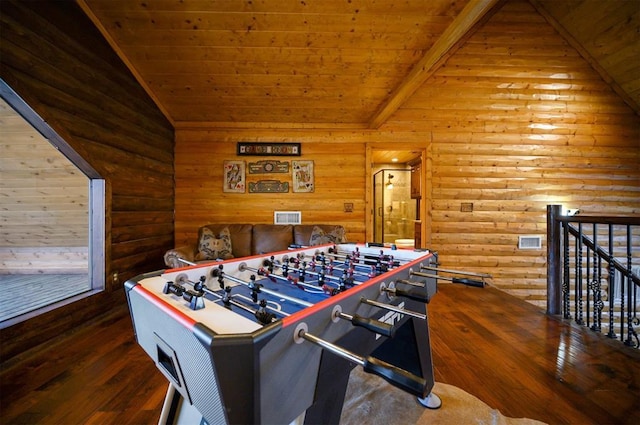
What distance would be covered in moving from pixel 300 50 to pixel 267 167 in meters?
1.69

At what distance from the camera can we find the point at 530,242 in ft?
12.6

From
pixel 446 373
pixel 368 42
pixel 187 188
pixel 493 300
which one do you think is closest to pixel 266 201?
pixel 187 188

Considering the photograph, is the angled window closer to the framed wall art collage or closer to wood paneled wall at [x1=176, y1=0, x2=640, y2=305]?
wood paneled wall at [x1=176, y1=0, x2=640, y2=305]

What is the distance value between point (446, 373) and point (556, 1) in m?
5.05

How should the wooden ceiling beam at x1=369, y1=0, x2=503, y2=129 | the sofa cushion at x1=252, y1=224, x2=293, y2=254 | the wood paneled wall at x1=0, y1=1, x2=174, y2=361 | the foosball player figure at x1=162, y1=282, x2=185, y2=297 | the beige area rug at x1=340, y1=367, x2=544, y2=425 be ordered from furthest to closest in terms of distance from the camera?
the sofa cushion at x1=252, y1=224, x2=293, y2=254 → the wooden ceiling beam at x1=369, y1=0, x2=503, y2=129 → the wood paneled wall at x1=0, y1=1, x2=174, y2=361 → the beige area rug at x1=340, y1=367, x2=544, y2=425 → the foosball player figure at x1=162, y1=282, x2=185, y2=297

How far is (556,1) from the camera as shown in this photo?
11.4ft

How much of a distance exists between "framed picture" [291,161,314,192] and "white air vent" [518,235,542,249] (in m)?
3.35

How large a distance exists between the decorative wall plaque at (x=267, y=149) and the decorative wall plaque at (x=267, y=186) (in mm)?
434

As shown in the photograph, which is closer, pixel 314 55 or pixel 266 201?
pixel 314 55

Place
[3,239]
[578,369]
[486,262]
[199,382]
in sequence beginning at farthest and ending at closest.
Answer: [486,262]
[3,239]
[578,369]
[199,382]

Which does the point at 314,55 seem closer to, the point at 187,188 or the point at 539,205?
the point at 187,188

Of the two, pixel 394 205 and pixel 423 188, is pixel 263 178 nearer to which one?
pixel 423 188

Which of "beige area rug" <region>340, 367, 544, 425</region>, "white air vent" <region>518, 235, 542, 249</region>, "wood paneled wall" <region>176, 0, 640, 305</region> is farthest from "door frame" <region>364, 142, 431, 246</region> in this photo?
"beige area rug" <region>340, 367, 544, 425</region>

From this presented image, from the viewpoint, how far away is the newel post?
8.36ft
